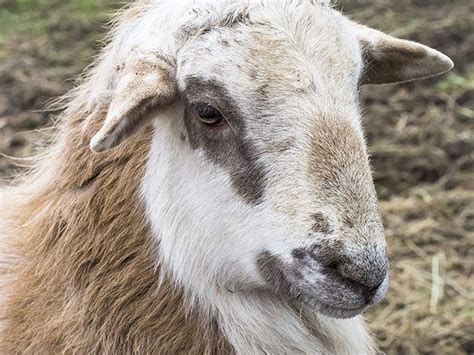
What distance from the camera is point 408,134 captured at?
737 cm

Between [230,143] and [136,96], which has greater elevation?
[136,96]

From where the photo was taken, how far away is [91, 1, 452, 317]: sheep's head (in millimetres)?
3146

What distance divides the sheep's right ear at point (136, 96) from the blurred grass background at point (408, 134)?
4.28ft

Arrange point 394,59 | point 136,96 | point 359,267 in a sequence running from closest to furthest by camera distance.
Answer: point 359,267, point 136,96, point 394,59

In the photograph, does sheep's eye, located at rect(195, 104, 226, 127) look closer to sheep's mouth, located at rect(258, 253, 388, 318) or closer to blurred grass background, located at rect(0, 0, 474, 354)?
sheep's mouth, located at rect(258, 253, 388, 318)

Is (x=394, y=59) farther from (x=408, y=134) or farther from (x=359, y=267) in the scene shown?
(x=408, y=134)

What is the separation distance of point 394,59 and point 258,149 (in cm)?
100

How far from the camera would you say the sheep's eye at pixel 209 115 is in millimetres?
3322

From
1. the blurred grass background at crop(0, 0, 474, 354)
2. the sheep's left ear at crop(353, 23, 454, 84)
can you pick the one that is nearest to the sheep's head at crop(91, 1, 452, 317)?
the sheep's left ear at crop(353, 23, 454, 84)

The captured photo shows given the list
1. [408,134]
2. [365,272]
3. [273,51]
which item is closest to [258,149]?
[273,51]

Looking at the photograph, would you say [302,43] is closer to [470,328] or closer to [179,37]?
[179,37]

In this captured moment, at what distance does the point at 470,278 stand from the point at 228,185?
3.18 meters

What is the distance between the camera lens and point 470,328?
5.64 meters

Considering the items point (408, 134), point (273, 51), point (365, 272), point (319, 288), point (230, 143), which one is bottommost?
point (408, 134)
